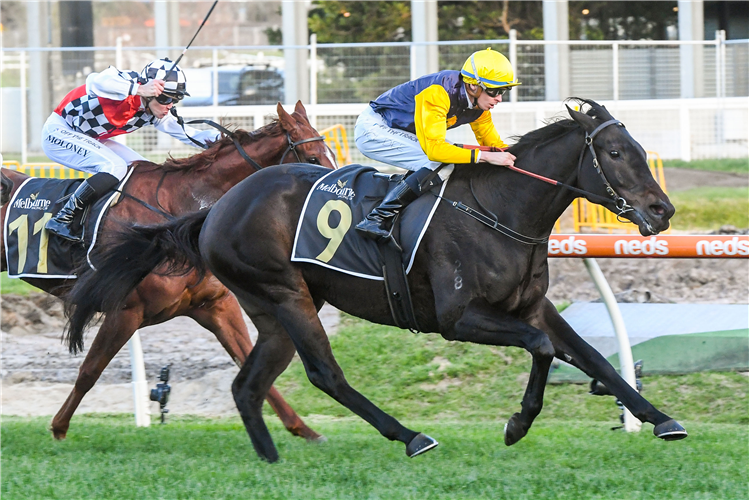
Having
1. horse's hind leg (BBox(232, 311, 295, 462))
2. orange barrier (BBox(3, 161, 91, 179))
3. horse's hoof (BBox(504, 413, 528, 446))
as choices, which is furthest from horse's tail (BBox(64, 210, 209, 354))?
orange barrier (BBox(3, 161, 91, 179))

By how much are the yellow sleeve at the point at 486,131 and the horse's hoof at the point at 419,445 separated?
157cm

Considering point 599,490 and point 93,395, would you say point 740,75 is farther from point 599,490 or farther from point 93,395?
point 599,490

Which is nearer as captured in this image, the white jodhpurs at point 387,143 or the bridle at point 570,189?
the bridle at point 570,189

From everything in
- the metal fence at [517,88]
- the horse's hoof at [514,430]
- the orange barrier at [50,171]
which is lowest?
the horse's hoof at [514,430]

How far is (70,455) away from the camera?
507 centimetres

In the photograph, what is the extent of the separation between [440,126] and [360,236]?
649 millimetres

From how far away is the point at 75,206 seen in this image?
5.82 m

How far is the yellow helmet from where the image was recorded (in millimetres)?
4699

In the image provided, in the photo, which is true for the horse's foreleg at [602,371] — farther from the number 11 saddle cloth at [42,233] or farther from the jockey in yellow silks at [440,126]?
the number 11 saddle cloth at [42,233]

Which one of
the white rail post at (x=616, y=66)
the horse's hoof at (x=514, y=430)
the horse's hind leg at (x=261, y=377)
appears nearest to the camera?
the horse's hoof at (x=514, y=430)

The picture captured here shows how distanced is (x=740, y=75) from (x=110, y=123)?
10.4m

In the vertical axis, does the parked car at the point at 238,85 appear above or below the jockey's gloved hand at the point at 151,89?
above

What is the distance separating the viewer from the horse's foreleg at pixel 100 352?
564 centimetres

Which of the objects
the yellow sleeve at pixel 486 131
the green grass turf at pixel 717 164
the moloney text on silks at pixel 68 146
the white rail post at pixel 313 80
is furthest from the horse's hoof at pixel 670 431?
the green grass turf at pixel 717 164
